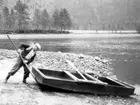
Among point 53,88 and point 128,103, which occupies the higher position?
point 53,88

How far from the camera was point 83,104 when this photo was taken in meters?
7.80

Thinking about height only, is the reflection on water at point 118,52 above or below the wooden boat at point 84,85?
below

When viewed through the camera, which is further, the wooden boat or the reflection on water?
the reflection on water

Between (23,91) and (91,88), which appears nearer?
(23,91)

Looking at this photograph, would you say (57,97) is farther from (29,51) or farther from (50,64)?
(50,64)

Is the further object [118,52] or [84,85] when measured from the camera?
[118,52]

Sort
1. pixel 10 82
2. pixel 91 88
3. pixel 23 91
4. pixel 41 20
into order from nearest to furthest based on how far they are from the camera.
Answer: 1. pixel 23 91
2. pixel 91 88
3. pixel 10 82
4. pixel 41 20

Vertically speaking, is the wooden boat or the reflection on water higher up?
the wooden boat

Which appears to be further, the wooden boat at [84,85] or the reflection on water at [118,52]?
the reflection on water at [118,52]

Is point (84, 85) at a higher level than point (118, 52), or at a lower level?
higher

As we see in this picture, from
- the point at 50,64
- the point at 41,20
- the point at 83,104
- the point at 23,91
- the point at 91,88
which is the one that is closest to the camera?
the point at 83,104

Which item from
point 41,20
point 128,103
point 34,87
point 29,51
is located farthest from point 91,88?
point 41,20

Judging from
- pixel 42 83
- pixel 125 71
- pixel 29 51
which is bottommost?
pixel 125 71

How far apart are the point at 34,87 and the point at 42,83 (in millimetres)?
817
